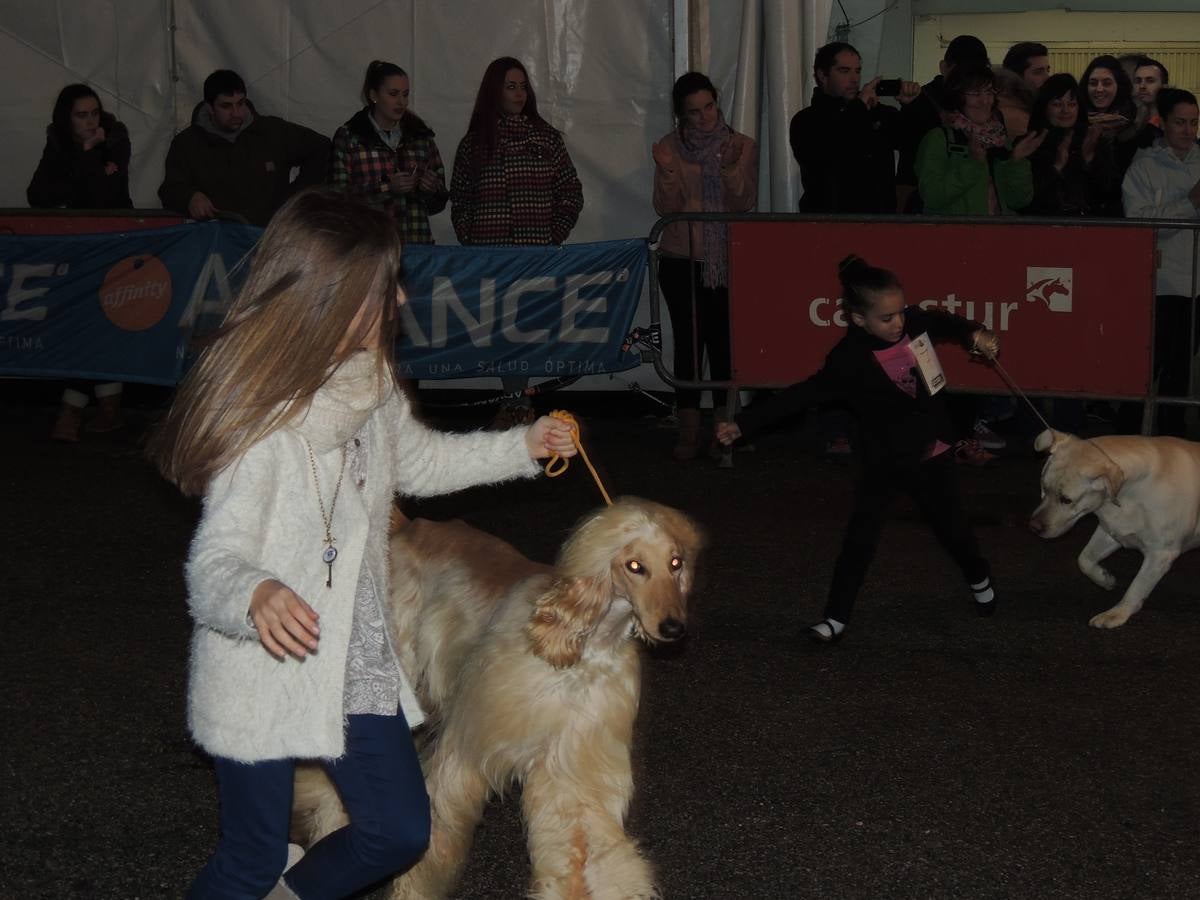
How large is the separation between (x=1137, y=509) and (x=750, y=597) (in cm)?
163

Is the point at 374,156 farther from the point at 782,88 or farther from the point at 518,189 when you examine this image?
the point at 782,88

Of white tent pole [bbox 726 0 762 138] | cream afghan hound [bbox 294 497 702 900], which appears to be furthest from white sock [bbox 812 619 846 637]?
white tent pole [bbox 726 0 762 138]

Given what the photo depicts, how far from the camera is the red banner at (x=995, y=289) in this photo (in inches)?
337

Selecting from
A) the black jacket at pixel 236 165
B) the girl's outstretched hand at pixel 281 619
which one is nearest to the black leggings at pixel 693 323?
the black jacket at pixel 236 165

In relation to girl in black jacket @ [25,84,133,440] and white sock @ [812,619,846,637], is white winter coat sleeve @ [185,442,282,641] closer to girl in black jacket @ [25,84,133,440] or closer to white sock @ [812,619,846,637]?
white sock @ [812,619,846,637]

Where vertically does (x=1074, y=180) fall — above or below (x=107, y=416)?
above

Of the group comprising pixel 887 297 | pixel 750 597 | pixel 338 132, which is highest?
pixel 338 132

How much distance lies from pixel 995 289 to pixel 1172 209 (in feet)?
3.82

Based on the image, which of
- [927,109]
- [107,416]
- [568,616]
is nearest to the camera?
[568,616]

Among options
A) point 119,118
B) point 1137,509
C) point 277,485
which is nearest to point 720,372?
point 1137,509

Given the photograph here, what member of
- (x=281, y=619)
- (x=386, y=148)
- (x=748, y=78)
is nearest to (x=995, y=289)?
(x=748, y=78)

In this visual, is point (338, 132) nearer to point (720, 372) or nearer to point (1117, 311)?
point (720, 372)

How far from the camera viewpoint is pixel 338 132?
912 centimetres

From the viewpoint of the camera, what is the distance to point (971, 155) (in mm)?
8930
